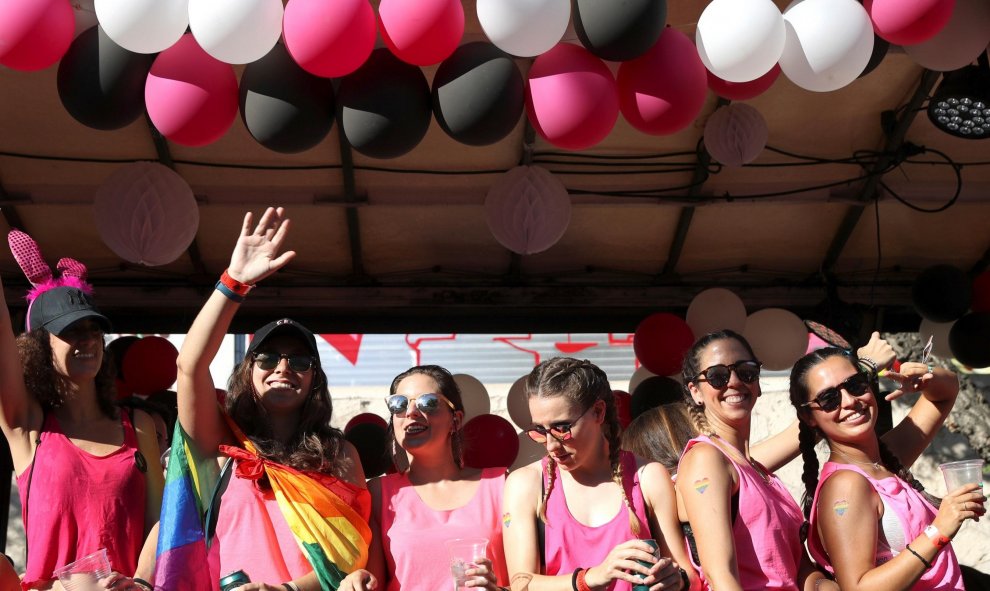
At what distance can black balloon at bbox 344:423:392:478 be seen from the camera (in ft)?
16.8

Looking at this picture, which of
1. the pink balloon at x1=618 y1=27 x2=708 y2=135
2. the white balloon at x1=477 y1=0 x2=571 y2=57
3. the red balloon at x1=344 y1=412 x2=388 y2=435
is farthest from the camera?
the red balloon at x1=344 y1=412 x2=388 y2=435

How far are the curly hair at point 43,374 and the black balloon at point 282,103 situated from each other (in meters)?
0.90

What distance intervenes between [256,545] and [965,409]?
7.99m

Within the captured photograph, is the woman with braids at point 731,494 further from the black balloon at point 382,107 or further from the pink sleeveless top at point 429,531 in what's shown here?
the black balloon at point 382,107

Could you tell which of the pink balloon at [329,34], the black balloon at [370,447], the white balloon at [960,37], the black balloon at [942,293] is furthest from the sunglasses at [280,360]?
the black balloon at [942,293]

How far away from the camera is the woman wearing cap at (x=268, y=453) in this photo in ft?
9.50

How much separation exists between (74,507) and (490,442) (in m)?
2.32

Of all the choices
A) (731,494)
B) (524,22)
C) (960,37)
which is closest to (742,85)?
(960,37)

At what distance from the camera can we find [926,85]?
4.75 meters

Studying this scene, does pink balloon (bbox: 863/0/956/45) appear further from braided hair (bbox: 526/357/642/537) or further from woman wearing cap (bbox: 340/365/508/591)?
woman wearing cap (bbox: 340/365/508/591)

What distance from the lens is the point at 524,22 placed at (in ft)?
10.7

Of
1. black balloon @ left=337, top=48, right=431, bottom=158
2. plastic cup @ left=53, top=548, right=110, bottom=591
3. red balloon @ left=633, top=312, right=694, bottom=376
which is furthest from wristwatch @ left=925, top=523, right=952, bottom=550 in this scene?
red balloon @ left=633, top=312, right=694, bottom=376

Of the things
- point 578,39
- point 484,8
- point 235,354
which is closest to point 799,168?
point 578,39

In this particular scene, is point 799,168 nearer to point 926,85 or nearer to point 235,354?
point 926,85
